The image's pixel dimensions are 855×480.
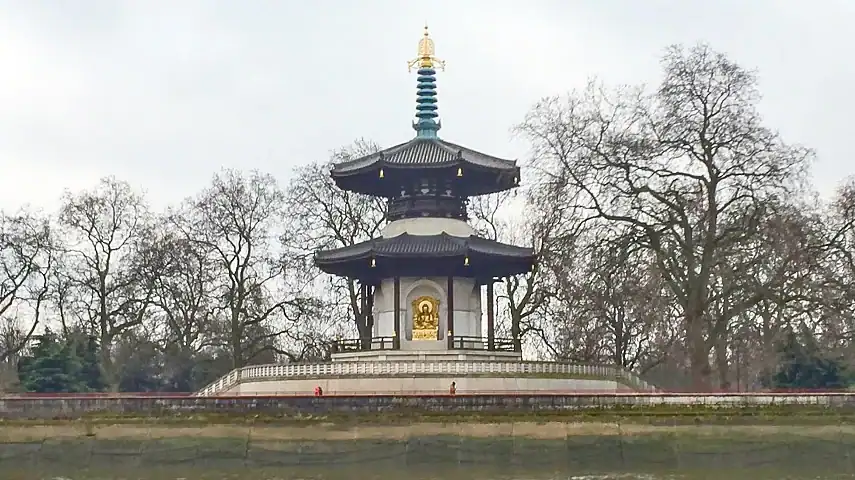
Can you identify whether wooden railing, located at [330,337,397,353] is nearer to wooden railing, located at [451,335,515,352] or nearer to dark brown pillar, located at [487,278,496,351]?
wooden railing, located at [451,335,515,352]

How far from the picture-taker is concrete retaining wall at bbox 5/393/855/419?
32.1 metres

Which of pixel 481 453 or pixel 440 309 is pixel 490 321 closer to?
pixel 440 309

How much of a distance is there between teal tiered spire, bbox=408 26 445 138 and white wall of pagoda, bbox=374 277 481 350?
6.96 meters

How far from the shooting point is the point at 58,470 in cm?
3183

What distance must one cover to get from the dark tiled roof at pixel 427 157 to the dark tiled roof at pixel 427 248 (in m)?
2.73

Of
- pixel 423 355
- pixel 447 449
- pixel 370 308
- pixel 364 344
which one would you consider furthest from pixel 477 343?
pixel 447 449

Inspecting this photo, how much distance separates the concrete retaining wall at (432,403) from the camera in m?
32.1

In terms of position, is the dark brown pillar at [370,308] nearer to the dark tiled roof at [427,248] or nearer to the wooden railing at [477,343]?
the dark tiled roof at [427,248]

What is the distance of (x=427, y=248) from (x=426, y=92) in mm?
8266

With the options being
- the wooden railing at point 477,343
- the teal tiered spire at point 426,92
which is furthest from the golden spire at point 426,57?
the wooden railing at point 477,343

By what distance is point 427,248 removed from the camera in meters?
42.2

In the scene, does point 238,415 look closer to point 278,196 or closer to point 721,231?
point 721,231

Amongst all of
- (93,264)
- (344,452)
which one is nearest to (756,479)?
(344,452)

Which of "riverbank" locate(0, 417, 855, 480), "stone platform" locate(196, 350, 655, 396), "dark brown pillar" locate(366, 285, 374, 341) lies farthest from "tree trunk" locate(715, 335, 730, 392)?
"dark brown pillar" locate(366, 285, 374, 341)
